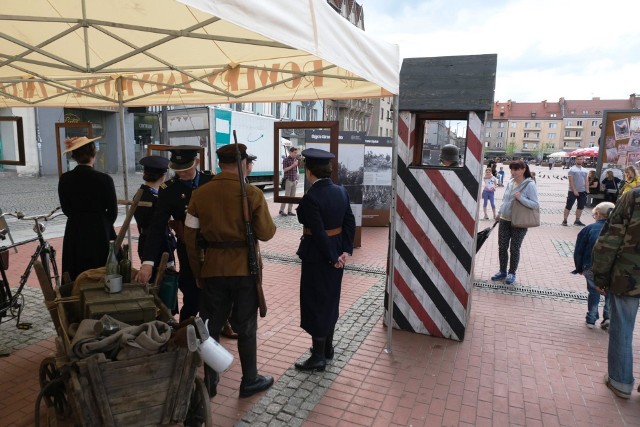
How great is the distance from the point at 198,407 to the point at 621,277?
10.7 feet

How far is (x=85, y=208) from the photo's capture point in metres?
3.71

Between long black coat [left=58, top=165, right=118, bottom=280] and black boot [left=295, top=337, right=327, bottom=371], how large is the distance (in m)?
2.11

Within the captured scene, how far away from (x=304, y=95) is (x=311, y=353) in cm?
317

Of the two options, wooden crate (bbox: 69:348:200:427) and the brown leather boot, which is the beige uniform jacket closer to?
wooden crate (bbox: 69:348:200:427)

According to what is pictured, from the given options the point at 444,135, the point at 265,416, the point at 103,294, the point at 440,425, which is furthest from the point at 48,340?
the point at 444,135

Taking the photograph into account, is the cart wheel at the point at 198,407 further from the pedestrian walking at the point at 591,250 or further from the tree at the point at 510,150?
the tree at the point at 510,150

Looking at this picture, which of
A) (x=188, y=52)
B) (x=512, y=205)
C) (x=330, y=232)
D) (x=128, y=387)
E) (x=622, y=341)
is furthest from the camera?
(x=512, y=205)

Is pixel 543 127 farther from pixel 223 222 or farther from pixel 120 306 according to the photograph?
pixel 120 306

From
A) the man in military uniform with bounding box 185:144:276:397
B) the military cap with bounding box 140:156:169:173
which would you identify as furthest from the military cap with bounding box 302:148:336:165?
the military cap with bounding box 140:156:169:173

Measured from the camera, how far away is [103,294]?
2.65m

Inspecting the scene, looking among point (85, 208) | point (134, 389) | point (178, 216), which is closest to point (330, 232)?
point (178, 216)

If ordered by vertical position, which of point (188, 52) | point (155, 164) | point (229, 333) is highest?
point (188, 52)

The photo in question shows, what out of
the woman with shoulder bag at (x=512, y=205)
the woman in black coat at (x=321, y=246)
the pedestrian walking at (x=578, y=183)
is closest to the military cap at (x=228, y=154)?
the woman in black coat at (x=321, y=246)

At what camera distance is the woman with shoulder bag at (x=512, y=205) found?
5.86 metres
